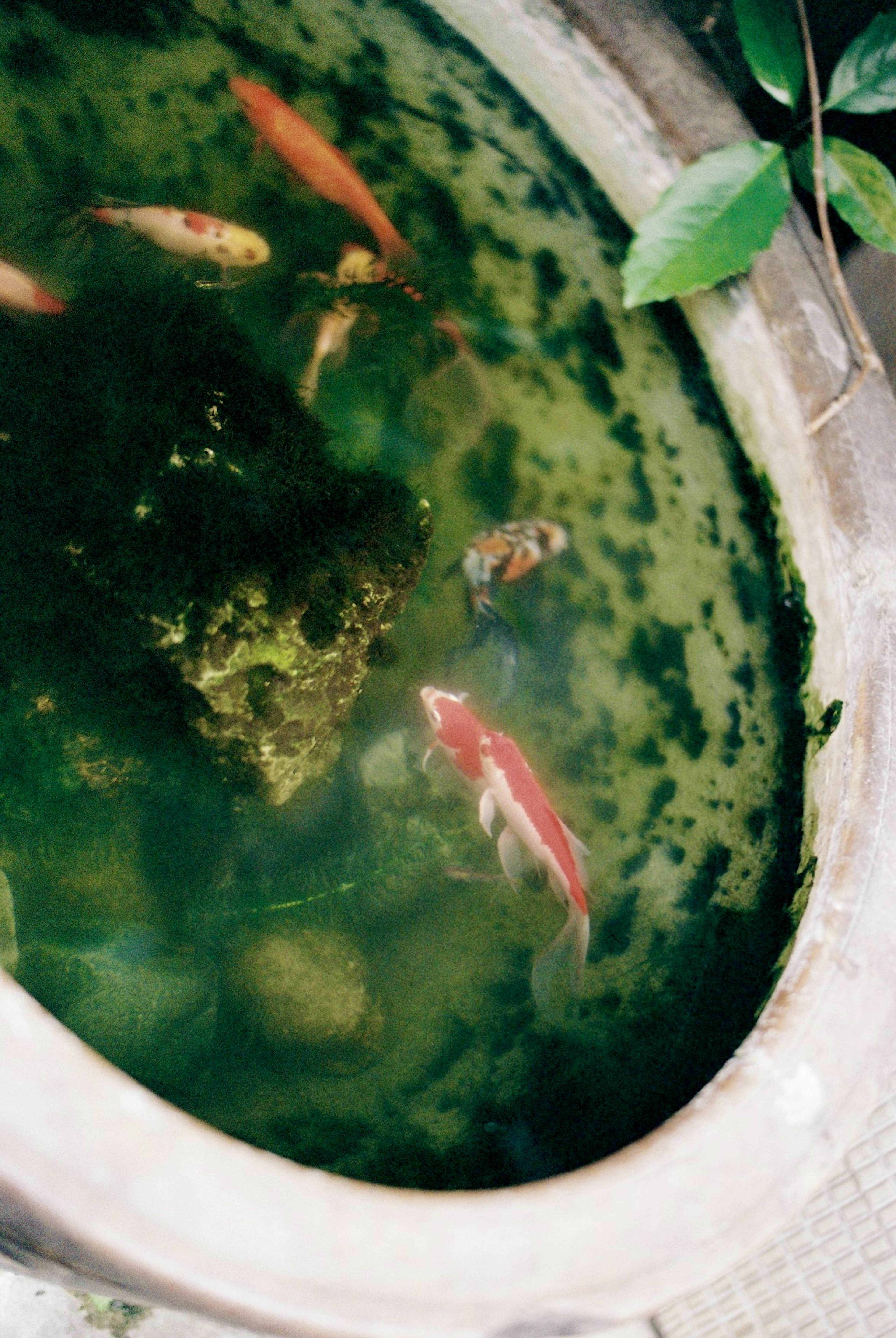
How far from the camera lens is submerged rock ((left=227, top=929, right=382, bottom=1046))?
130 cm

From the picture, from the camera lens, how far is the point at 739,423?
1.60 meters

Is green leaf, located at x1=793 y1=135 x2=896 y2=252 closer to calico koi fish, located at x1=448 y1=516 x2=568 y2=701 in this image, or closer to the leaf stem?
the leaf stem

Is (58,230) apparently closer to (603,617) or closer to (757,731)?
(603,617)

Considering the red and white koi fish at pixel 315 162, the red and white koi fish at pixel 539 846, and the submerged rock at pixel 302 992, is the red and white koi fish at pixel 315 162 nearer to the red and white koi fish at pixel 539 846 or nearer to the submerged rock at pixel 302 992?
the red and white koi fish at pixel 539 846

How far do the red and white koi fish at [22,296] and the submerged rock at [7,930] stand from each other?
0.99 meters

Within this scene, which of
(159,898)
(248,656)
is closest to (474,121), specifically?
(248,656)

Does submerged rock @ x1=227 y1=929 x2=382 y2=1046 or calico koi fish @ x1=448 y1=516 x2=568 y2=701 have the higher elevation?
calico koi fish @ x1=448 y1=516 x2=568 y2=701

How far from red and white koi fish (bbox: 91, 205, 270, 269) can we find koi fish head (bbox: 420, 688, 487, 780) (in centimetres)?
98

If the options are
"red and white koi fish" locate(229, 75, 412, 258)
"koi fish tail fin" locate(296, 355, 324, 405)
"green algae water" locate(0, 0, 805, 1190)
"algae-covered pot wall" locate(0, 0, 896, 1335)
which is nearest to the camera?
"algae-covered pot wall" locate(0, 0, 896, 1335)

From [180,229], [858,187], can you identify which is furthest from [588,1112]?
[180,229]

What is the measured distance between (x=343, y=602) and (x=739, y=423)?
868mm

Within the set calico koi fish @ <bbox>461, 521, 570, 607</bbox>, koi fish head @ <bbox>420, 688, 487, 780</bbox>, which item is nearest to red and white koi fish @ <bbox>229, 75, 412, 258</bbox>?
calico koi fish @ <bbox>461, 521, 570, 607</bbox>

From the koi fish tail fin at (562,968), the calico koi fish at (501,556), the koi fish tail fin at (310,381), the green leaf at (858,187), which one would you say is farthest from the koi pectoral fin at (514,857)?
the green leaf at (858,187)

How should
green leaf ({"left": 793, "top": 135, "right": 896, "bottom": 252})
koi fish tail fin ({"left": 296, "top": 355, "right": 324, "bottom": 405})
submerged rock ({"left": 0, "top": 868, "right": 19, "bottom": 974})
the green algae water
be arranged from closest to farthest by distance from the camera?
submerged rock ({"left": 0, "top": 868, "right": 19, "bottom": 974}), the green algae water, green leaf ({"left": 793, "top": 135, "right": 896, "bottom": 252}), koi fish tail fin ({"left": 296, "top": 355, "right": 324, "bottom": 405})
